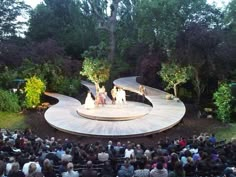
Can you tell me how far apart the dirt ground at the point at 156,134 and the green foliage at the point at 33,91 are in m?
1.72

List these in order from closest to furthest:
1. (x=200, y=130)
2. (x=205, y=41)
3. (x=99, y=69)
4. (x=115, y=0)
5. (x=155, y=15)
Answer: (x=200, y=130), (x=205, y=41), (x=155, y=15), (x=99, y=69), (x=115, y=0)

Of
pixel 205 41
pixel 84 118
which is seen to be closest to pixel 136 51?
pixel 205 41

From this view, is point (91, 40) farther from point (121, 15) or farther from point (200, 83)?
point (200, 83)

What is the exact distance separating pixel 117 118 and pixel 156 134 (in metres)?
2.61

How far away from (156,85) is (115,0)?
1315cm

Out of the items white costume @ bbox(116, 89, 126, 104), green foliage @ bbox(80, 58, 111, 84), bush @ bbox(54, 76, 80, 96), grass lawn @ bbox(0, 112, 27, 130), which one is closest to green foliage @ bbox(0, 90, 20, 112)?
grass lawn @ bbox(0, 112, 27, 130)

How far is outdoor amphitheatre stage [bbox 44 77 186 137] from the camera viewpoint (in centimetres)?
1986

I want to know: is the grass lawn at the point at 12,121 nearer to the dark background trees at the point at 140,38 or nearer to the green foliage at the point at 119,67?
the dark background trees at the point at 140,38

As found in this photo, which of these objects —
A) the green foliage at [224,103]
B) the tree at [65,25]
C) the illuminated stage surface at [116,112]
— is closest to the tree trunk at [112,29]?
the tree at [65,25]

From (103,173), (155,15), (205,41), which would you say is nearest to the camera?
(103,173)

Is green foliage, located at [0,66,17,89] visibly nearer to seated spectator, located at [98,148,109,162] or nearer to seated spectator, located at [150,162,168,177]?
seated spectator, located at [98,148,109,162]

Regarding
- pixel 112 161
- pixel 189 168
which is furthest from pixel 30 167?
pixel 189 168

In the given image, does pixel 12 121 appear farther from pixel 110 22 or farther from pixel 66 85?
pixel 110 22

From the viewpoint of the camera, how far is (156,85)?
34.7m
